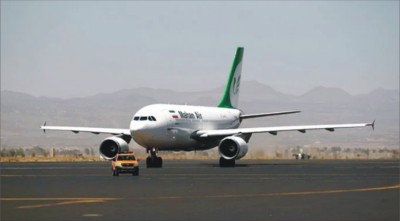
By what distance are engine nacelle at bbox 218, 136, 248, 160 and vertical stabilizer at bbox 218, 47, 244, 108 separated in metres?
18.0

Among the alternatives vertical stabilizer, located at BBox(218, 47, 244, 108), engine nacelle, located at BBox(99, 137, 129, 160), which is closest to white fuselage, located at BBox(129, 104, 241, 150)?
engine nacelle, located at BBox(99, 137, 129, 160)

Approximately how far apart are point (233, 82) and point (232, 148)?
1969 cm

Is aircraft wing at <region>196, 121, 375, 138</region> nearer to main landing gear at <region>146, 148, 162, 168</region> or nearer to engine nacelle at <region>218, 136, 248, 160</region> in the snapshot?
engine nacelle at <region>218, 136, 248, 160</region>

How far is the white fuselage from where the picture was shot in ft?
213

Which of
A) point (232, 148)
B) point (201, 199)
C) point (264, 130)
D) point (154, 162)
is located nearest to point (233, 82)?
point (264, 130)

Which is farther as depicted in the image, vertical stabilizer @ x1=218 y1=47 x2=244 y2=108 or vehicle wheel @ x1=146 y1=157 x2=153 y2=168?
vertical stabilizer @ x1=218 y1=47 x2=244 y2=108

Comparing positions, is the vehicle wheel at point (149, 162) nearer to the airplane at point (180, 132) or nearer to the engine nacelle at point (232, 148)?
the airplane at point (180, 132)

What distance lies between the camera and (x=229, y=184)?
37406 mm

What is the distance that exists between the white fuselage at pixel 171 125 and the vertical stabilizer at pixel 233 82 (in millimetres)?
7215

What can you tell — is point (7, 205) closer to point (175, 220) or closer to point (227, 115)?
point (175, 220)

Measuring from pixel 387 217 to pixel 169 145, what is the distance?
1790 inches

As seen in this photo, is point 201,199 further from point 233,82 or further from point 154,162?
point 233,82

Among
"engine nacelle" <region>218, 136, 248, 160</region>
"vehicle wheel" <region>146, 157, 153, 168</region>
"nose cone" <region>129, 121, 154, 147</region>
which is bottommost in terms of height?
"vehicle wheel" <region>146, 157, 153, 168</region>

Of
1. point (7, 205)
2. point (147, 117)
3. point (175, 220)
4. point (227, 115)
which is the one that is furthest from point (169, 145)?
point (175, 220)
